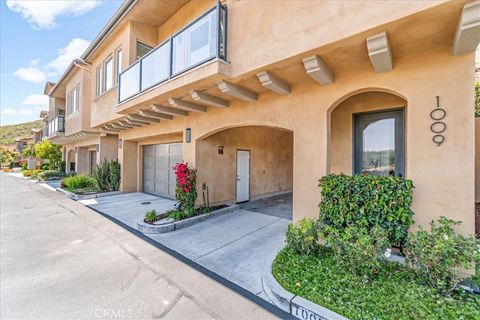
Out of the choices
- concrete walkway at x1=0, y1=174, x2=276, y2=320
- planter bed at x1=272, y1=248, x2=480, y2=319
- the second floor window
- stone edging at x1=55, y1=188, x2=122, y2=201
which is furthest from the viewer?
the second floor window

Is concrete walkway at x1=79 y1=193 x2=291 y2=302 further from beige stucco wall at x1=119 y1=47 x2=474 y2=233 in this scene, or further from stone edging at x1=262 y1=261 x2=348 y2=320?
beige stucco wall at x1=119 y1=47 x2=474 y2=233

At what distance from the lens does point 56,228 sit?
6.16 meters

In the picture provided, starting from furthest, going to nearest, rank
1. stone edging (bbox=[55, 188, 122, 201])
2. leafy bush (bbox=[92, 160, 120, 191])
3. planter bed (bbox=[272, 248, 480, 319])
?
leafy bush (bbox=[92, 160, 120, 191]), stone edging (bbox=[55, 188, 122, 201]), planter bed (bbox=[272, 248, 480, 319])

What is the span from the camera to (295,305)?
8.87 feet

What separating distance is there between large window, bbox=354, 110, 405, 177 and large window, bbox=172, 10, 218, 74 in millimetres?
3911

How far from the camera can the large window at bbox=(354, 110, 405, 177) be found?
464cm

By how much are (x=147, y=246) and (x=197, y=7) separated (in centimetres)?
755

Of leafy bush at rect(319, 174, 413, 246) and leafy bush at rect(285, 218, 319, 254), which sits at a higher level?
leafy bush at rect(319, 174, 413, 246)

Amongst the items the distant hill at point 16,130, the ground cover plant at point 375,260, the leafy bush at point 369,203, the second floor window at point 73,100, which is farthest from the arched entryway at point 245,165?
the distant hill at point 16,130

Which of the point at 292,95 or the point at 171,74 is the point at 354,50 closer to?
the point at 292,95

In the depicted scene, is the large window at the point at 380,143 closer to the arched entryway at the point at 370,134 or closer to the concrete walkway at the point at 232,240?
the arched entryway at the point at 370,134

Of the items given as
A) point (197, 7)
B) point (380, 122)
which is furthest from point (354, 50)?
point (197, 7)

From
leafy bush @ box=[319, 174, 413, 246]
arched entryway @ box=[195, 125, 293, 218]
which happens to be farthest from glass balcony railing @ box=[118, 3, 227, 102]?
leafy bush @ box=[319, 174, 413, 246]

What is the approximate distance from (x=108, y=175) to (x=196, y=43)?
10267 millimetres
